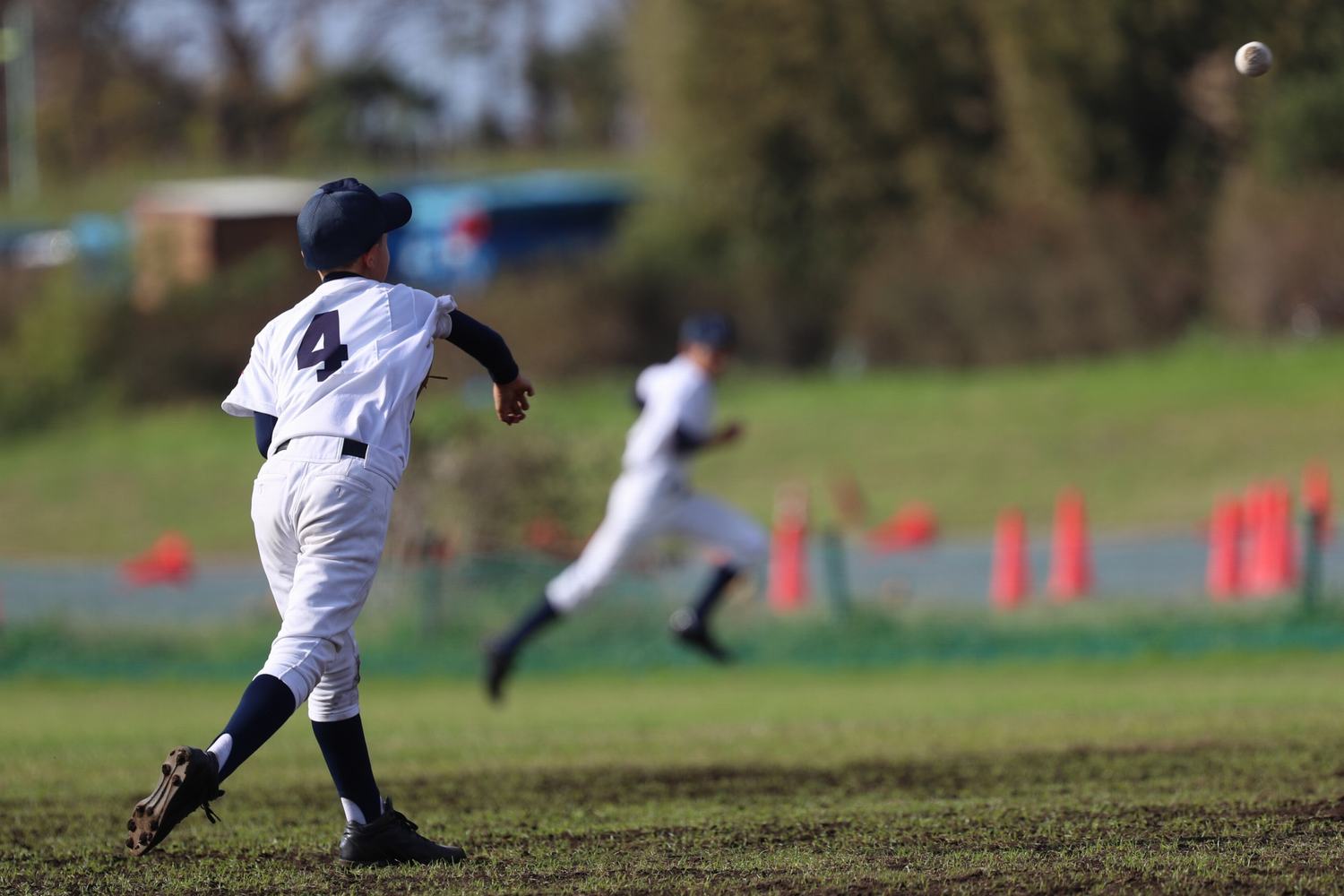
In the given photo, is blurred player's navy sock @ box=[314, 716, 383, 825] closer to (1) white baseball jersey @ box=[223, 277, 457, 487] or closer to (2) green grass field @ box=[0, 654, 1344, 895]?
(2) green grass field @ box=[0, 654, 1344, 895]

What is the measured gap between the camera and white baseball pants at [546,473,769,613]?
38.8 feet

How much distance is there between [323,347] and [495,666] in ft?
20.3

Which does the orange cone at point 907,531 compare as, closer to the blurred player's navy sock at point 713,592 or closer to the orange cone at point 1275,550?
the orange cone at point 1275,550

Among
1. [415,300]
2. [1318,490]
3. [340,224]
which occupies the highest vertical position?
[1318,490]

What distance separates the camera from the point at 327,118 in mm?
60031

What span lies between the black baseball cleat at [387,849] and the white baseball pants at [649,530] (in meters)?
5.88

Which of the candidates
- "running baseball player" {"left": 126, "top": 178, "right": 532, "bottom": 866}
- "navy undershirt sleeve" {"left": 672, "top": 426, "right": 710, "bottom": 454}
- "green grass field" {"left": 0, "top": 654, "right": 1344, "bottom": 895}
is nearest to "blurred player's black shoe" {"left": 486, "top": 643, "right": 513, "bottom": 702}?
"green grass field" {"left": 0, "top": 654, "right": 1344, "bottom": 895}

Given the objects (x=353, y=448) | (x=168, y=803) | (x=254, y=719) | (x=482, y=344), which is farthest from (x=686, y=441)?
(x=168, y=803)

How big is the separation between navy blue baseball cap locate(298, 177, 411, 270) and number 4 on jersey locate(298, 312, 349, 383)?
0.20 metres

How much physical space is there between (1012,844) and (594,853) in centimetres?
124

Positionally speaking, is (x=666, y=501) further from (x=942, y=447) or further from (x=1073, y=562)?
(x=942, y=447)

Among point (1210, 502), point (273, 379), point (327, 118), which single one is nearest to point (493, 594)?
point (273, 379)

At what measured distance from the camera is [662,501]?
12.0 meters

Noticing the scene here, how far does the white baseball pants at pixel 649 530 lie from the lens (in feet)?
38.8
